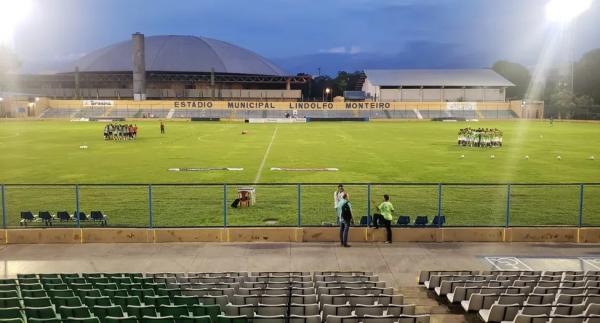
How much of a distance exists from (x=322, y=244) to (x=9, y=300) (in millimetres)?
9274

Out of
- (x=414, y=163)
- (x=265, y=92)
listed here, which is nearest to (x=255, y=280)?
(x=414, y=163)

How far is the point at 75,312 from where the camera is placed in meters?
7.76

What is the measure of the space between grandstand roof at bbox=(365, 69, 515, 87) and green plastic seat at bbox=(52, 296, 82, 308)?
114 metres

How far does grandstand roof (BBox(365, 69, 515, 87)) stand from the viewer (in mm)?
118250

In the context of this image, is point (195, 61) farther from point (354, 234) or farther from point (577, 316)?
point (577, 316)

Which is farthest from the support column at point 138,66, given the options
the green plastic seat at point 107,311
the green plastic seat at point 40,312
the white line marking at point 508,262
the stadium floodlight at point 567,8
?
the green plastic seat at point 107,311

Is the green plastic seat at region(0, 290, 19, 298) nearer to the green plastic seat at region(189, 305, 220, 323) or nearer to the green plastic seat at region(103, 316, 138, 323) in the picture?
the green plastic seat at region(103, 316, 138, 323)

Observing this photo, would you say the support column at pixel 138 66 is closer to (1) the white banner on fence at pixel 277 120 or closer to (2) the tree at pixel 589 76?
(1) the white banner on fence at pixel 277 120

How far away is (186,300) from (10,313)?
2624 mm

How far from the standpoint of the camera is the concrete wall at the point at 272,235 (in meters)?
16.1

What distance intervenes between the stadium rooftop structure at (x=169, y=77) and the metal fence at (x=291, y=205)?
107 metres

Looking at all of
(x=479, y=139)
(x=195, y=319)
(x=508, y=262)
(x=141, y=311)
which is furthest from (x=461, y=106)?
(x=195, y=319)

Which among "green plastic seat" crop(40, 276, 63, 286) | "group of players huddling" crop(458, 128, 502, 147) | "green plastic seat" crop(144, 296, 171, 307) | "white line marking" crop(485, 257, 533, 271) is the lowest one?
"white line marking" crop(485, 257, 533, 271)

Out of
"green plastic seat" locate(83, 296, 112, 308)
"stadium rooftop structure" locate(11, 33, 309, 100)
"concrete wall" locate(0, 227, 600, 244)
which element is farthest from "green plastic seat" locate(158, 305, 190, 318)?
"stadium rooftop structure" locate(11, 33, 309, 100)
